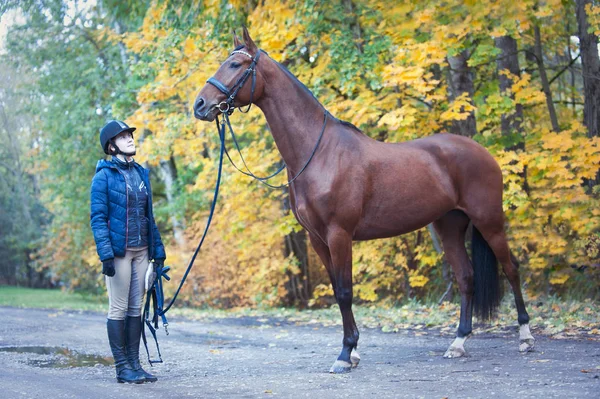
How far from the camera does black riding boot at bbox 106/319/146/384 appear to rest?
18.6 feet

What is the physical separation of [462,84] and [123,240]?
25.2 feet

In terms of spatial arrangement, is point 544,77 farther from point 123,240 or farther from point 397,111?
point 123,240

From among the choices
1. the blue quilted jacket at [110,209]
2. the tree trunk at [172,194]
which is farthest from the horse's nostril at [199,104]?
the tree trunk at [172,194]

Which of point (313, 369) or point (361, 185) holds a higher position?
point (361, 185)

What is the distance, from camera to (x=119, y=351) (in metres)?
5.71

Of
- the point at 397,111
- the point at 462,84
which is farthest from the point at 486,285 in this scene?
the point at 462,84

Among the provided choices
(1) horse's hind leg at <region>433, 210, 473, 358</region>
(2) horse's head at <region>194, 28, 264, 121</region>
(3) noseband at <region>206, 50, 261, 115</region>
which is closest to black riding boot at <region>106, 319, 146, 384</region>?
(2) horse's head at <region>194, 28, 264, 121</region>

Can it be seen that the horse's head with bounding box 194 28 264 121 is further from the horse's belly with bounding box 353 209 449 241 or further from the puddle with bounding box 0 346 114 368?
the puddle with bounding box 0 346 114 368

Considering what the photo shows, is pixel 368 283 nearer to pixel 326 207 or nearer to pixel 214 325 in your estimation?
pixel 214 325

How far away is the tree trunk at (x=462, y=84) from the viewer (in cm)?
1174

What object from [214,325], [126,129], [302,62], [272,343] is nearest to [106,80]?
[302,62]

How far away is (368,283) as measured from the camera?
13570mm

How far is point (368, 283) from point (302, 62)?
14.2ft

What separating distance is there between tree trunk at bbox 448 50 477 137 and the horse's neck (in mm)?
5873
